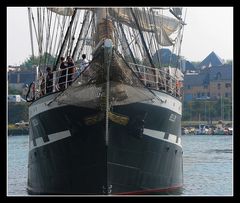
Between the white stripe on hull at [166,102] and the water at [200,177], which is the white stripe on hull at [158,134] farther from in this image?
the water at [200,177]

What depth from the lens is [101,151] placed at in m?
21.7

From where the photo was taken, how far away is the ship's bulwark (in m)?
21.8

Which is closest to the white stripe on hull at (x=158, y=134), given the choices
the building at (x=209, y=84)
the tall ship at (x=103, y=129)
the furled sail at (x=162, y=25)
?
the tall ship at (x=103, y=129)

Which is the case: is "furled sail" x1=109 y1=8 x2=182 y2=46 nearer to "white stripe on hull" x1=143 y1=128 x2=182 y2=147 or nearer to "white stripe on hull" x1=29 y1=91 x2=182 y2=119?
"white stripe on hull" x1=29 y1=91 x2=182 y2=119

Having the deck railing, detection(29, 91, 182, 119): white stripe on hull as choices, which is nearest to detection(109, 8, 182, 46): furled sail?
the deck railing

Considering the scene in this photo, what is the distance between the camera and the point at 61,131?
73.9 ft

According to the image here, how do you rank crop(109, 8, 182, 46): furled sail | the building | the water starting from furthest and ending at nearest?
the building < crop(109, 8, 182, 46): furled sail < the water

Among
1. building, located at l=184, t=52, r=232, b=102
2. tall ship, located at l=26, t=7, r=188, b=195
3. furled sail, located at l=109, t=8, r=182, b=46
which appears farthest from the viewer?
building, located at l=184, t=52, r=232, b=102

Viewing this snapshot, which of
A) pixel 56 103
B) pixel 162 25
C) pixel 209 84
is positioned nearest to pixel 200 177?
pixel 162 25

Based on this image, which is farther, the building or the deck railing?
the building

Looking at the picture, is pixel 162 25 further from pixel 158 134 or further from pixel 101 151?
pixel 101 151

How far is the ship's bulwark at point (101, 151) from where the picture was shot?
21.8 m

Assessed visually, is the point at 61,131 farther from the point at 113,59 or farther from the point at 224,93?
the point at 224,93
